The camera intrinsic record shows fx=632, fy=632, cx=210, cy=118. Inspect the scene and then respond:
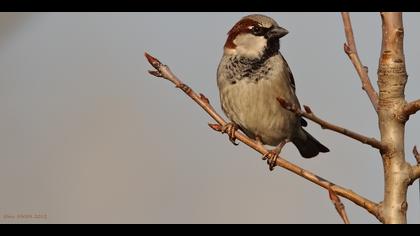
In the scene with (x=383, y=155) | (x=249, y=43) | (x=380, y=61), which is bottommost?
(x=383, y=155)

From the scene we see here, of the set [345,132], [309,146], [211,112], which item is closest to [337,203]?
[345,132]

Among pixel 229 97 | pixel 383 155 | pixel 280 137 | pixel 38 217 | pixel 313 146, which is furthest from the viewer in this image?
pixel 313 146

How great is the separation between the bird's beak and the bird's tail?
854 mm

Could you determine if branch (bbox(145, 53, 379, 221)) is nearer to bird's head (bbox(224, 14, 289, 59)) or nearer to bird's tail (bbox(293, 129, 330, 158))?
bird's head (bbox(224, 14, 289, 59))

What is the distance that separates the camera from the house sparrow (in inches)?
123

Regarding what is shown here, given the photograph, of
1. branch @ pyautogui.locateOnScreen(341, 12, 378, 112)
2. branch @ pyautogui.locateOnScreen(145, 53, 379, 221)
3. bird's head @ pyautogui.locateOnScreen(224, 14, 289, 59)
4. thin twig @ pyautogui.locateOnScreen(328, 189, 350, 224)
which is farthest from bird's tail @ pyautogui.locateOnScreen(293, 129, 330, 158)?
thin twig @ pyautogui.locateOnScreen(328, 189, 350, 224)

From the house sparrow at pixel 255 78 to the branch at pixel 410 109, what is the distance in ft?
5.33

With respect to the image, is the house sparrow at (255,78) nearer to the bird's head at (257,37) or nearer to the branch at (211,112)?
the bird's head at (257,37)

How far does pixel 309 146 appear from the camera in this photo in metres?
3.89

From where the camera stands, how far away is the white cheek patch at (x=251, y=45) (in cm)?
319
